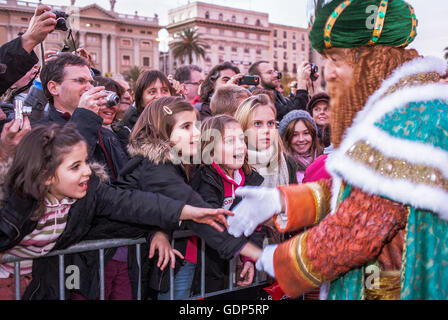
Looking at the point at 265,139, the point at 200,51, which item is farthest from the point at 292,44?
the point at 265,139

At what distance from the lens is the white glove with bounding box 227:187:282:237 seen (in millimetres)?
1768

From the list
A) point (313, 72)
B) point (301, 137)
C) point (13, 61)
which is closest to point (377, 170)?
point (13, 61)

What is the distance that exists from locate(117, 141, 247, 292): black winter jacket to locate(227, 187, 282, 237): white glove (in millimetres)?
344

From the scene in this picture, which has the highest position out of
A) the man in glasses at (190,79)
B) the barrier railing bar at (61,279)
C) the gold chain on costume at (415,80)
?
the man in glasses at (190,79)

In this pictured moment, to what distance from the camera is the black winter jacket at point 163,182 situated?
2.25m

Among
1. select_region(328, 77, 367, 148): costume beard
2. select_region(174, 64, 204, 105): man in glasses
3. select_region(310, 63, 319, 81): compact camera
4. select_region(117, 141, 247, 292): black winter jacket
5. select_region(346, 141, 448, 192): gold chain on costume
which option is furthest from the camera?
select_region(174, 64, 204, 105): man in glasses

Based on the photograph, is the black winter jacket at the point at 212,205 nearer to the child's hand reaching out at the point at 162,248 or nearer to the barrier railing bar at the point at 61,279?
the child's hand reaching out at the point at 162,248

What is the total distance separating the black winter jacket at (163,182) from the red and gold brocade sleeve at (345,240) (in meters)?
0.72

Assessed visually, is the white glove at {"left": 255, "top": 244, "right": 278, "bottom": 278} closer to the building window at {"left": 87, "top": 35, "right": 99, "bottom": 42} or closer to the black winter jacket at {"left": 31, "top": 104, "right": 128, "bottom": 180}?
the black winter jacket at {"left": 31, "top": 104, "right": 128, "bottom": 180}

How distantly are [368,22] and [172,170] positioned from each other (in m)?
1.40

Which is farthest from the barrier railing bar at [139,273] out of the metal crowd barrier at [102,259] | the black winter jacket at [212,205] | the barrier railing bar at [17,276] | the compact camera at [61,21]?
the compact camera at [61,21]

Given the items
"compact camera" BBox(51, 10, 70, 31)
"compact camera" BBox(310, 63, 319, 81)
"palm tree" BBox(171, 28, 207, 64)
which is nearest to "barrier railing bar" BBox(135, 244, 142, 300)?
"compact camera" BBox(51, 10, 70, 31)

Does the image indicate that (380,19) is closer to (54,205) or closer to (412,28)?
(412,28)
